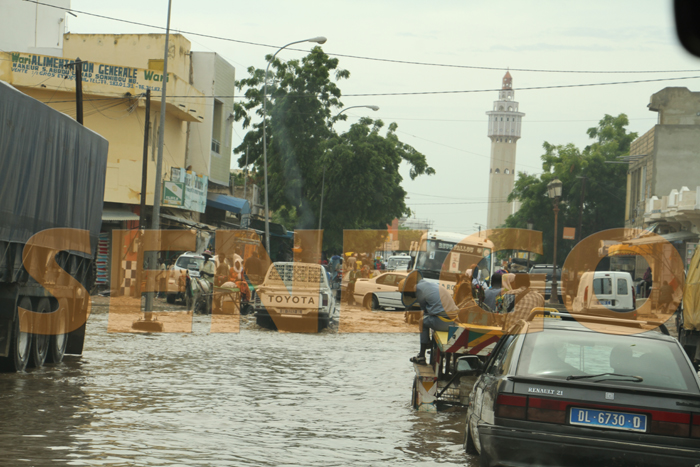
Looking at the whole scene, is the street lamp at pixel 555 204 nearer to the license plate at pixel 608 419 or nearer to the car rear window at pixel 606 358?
the car rear window at pixel 606 358

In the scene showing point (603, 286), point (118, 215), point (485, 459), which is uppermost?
point (118, 215)

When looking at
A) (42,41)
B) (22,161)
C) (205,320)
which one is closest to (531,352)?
(22,161)

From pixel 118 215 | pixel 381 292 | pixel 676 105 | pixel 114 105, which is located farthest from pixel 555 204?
pixel 676 105

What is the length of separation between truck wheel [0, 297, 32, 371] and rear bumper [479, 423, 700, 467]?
279 inches

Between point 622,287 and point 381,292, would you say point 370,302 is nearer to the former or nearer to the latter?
point 381,292

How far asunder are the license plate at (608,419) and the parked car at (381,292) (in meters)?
24.8

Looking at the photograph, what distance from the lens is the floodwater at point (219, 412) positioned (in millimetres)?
7086

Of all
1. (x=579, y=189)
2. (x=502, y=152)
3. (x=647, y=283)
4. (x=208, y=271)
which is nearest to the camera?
(x=208, y=271)

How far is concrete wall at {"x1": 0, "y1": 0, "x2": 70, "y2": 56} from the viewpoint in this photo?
3975 cm

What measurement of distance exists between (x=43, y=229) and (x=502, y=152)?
166321mm

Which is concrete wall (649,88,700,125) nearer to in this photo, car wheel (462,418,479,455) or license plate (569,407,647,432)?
car wheel (462,418,479,455)

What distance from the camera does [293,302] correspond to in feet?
67.1

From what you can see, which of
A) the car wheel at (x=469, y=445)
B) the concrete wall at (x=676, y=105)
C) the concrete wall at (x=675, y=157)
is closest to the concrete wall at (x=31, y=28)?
the concrete wall at (x=675, y=157)

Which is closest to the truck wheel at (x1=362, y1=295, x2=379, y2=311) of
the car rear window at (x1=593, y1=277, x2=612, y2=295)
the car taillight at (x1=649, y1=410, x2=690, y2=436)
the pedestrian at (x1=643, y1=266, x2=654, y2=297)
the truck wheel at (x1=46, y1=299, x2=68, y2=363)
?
the car rear window at (x1=593, y1=277, x2=612, y2=295)
